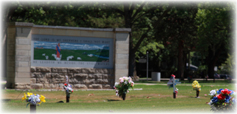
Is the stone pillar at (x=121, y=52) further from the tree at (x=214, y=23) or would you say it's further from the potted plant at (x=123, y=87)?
the tree at (x=214, y=23)

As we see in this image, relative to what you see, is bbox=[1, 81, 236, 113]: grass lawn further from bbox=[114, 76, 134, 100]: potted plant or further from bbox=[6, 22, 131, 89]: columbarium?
bbox=[6, 22, 131, 89]: columbarium

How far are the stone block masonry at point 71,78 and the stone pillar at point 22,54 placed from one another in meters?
0.29

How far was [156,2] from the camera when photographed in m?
34.5

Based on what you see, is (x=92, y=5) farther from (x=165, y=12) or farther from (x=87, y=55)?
(x=87, y=55)

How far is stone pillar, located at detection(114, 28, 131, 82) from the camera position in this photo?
66.0 ft

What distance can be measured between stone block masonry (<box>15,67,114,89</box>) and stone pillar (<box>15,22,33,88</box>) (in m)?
0.29

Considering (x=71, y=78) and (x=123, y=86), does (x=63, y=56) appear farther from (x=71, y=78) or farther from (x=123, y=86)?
(x=123, y=86)

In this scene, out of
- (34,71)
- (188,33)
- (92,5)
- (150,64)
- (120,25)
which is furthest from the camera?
(150,64)

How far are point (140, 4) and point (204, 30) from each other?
7334 millimetres

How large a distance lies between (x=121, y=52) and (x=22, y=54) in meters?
5.71

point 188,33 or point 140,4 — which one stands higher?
point 140,4

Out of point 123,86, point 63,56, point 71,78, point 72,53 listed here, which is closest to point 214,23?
point 72,53

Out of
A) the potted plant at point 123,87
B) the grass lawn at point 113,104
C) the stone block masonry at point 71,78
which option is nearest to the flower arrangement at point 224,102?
the grass lawn at point 113,104

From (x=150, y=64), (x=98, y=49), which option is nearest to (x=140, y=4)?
(x=98, y=49)
